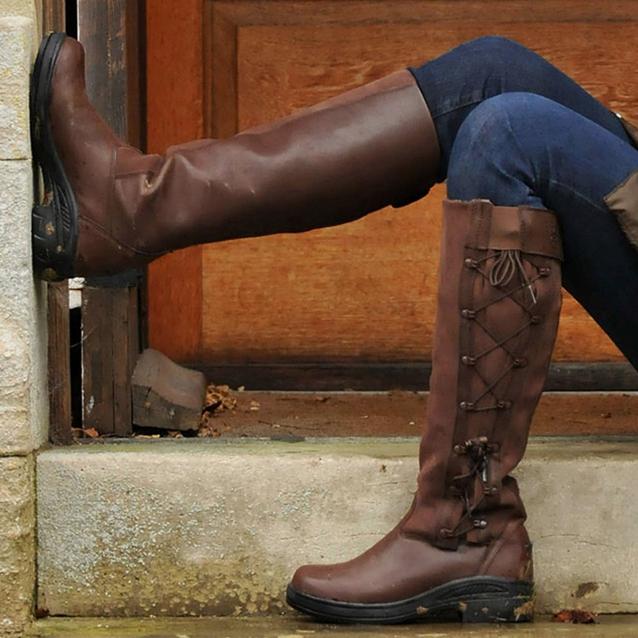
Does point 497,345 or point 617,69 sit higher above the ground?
point 617,69

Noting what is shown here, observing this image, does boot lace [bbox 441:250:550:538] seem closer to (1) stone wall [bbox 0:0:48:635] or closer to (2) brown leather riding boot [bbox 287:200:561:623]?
(2) brown leather riding boot [bbox 287:200:561:623]

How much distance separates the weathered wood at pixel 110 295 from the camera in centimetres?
311

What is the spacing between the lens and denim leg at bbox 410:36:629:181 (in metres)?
2.28

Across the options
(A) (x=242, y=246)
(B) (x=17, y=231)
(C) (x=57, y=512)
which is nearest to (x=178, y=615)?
(C) (x=57, y=512)

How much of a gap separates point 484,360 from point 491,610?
1.26ft

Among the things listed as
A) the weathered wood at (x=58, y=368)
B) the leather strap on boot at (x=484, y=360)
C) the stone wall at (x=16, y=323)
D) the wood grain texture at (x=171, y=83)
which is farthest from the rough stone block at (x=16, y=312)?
the wood grain texture at (x=171, y=83)

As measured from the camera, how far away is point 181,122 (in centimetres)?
358

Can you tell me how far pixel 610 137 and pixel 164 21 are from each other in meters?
1.67

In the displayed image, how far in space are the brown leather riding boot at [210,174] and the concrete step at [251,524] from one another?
0.36 m

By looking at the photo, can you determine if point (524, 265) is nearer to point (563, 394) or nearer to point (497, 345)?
point (497, 345)

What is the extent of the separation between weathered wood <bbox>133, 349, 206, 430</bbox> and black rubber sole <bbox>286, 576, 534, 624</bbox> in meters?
1.06

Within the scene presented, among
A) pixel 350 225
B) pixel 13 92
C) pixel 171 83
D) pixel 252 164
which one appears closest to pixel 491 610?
pixel 252 164

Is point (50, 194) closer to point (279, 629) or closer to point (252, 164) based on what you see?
point (252, 164)

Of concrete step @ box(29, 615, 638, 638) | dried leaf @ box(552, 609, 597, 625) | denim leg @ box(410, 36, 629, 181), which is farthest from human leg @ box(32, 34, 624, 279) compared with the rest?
dried leaf @ box(552, 609, 597, 625)
